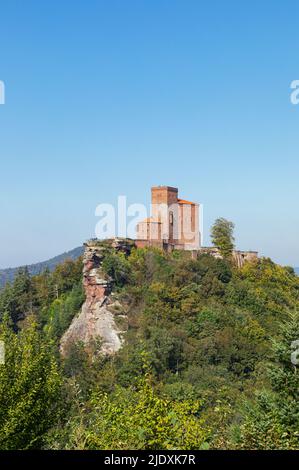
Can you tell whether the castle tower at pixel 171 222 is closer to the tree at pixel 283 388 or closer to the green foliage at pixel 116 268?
the green foliage at pixel 116 268

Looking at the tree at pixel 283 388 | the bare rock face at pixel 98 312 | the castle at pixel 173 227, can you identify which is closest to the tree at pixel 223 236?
the castle at pixel 173 227

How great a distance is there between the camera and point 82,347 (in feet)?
138

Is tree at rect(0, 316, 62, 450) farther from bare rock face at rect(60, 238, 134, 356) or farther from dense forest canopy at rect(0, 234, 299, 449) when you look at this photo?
bare rock face at rect(60, 238, 134, 356)

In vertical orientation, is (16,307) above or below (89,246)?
below

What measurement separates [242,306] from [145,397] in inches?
1388

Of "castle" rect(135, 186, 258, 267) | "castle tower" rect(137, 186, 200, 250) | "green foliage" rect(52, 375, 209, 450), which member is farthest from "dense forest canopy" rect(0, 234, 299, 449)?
"castle tower" rect(137, 186, 200, 250)

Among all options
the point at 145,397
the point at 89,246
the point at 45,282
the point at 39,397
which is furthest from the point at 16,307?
the point at 145,397

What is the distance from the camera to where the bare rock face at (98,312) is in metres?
42.6

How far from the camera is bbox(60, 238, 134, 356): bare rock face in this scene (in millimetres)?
42594

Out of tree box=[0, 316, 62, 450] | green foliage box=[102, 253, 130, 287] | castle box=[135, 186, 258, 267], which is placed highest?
castle box=[135, 186, 258, 267]

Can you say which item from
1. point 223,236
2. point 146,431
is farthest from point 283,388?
point 223,236

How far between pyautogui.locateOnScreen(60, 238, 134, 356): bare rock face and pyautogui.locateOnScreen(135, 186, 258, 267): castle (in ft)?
12.8
